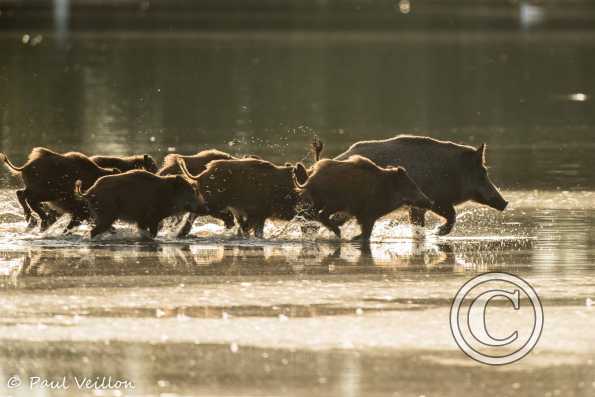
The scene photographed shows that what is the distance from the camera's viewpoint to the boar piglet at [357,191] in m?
15.8

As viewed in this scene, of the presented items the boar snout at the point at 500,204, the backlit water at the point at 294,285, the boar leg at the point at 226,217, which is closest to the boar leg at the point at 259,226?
the backlit water at the point at 294,285

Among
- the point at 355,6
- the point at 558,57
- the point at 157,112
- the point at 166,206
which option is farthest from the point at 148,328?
the point at 355,6

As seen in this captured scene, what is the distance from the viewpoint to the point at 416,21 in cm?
9419

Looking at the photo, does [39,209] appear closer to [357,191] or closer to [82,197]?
[82,197]

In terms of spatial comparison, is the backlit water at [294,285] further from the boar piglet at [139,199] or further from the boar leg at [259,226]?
the boar piglet at [139,199]

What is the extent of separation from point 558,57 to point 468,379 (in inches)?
1903

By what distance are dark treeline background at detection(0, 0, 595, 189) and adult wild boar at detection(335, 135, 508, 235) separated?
11.7ft

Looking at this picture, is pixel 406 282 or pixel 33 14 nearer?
pixel 406 282

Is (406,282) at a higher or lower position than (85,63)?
lower

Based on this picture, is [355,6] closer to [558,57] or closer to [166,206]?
[558,57]

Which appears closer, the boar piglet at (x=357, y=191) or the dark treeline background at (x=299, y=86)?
the boar piglet at (x=357, y=191)

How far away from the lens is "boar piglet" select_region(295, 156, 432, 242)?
622 inches

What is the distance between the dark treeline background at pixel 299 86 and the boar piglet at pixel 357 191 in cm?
516

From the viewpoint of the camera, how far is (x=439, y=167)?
56.4ft
